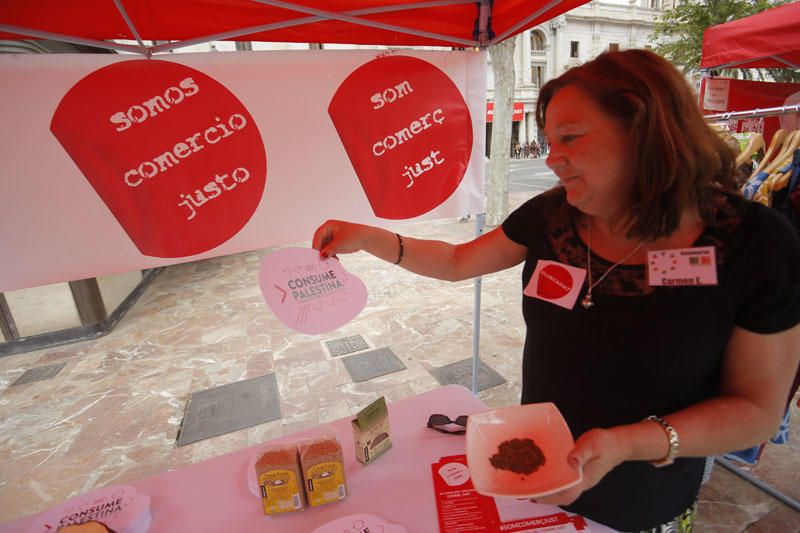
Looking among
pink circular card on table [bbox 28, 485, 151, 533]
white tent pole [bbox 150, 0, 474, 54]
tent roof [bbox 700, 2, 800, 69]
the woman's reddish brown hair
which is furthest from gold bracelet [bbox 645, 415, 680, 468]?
tent roof [bbox 700, 2, 800, 69]

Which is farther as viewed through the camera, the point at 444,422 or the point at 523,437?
the point at 444,422

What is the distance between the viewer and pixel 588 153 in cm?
81

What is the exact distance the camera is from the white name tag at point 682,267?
2.47ft

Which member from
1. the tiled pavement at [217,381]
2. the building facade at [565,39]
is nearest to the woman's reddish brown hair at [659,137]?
the tiled pavement at [217,381]

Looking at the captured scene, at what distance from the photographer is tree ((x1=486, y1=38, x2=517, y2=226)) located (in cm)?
669

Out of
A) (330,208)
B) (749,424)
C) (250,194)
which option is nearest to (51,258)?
(250,194)

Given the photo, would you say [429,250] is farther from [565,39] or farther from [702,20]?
[565,39]

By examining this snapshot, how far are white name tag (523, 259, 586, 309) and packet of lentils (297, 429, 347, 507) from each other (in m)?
0.61

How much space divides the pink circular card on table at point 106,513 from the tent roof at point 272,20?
4.47ft

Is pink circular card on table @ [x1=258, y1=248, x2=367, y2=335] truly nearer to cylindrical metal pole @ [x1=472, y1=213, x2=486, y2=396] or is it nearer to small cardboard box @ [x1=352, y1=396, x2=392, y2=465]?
small cardboard box @ [x1=352, y1=396, x2=392, y2=465]

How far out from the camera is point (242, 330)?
3.99 metres

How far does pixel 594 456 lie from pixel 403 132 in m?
1.52

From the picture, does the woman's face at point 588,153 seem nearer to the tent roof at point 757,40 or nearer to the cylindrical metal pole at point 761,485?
the cylindrical metal pole at point 761,485

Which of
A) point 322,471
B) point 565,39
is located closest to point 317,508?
point 322,471
